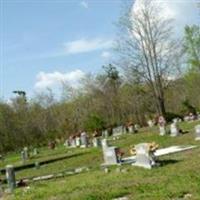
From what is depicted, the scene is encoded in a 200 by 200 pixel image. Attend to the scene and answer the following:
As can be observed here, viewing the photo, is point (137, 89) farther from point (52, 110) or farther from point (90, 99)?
point (52, 110)

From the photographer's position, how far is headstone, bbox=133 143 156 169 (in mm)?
15795

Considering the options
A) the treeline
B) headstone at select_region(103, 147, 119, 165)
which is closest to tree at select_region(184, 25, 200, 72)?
the treeline

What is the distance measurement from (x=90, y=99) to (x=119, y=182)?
5997 centimetres

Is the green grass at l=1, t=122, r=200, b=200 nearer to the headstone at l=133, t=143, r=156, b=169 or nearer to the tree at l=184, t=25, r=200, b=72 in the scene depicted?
the headstone at l=133, t=143, r=156, b=169

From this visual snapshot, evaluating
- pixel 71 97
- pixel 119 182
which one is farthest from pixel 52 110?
pixel 119 182

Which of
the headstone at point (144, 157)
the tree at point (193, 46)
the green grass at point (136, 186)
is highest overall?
the tree at point (193, 46)

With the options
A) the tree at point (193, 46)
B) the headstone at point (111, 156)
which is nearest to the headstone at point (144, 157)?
the headstone at point (111, 156)

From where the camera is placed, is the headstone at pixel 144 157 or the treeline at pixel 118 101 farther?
the treeline at pixel 118 101

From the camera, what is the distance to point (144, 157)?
639 inches

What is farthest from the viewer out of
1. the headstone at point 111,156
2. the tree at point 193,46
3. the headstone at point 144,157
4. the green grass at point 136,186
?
the tree at point 193,46

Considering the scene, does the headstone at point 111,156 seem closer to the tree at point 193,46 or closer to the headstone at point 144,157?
the headstone at point 144,157

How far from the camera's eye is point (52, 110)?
3031 inches

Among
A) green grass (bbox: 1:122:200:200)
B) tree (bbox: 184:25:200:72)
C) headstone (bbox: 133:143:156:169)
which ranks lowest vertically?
green grass (bbox: 1:122:200:200)

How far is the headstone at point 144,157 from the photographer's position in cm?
1579
